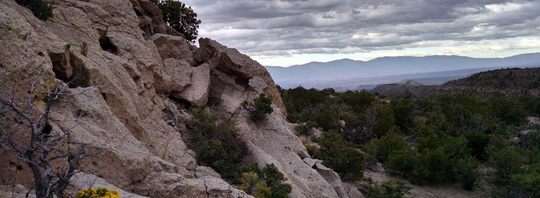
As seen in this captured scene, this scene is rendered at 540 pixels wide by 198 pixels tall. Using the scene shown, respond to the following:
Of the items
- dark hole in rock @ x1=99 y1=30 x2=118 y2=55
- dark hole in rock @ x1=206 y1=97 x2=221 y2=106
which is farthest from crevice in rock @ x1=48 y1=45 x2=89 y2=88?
dark hole in rock @ x1=206 y1=97 x2=221 y2=106

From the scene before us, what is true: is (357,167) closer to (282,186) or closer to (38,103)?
(282,186)

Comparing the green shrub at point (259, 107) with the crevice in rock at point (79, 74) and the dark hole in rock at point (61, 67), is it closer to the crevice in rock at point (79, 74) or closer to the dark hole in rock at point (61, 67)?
the crevice in rock at point (79, 74)

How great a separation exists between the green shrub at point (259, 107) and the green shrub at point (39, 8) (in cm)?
716

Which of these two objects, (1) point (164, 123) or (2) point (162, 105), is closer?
(1) point (164, 123)

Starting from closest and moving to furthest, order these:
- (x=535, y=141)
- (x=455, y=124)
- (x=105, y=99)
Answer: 1. (x=105, y=99)
2. (x=535, y=141)
3. (x=455, y=124)

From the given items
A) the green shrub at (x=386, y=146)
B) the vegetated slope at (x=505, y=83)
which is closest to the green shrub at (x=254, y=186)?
the green shrub at (x=386, y=146)

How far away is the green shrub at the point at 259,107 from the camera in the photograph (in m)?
13.0

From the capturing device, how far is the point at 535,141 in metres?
19.9

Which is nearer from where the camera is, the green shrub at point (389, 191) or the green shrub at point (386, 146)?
the green shrub at point (389, 191)

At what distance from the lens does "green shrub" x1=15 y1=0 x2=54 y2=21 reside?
8.76 metres

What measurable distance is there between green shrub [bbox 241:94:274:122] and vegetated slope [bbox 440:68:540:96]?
170ft

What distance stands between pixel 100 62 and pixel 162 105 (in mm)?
2742

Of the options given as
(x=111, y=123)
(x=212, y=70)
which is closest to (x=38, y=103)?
(x=111, y=123)

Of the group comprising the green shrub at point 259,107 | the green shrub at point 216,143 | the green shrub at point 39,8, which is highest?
the green shrub at point 39,8
